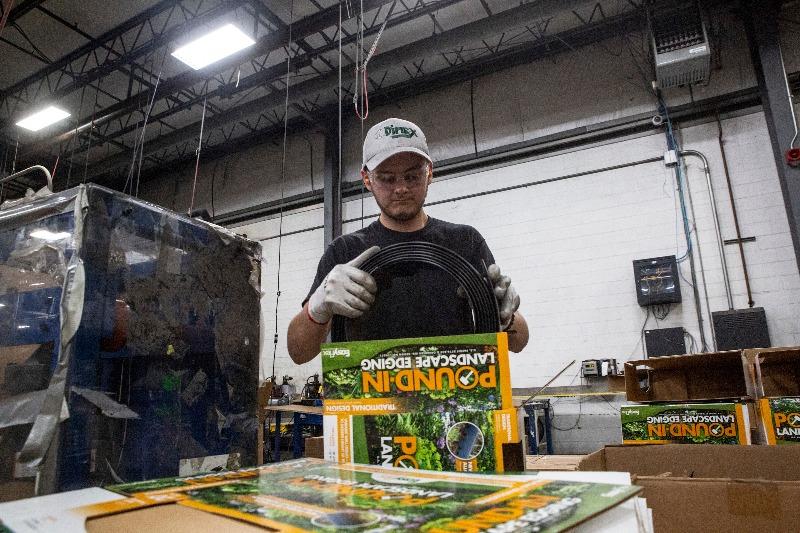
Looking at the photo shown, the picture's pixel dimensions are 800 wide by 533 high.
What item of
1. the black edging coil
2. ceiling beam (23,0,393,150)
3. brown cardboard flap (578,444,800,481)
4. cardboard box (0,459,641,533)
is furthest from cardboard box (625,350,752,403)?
ceiling beam (23,0,393,150)

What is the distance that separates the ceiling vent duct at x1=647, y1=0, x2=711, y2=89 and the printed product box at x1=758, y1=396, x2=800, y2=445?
3841mm

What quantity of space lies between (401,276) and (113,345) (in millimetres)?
692

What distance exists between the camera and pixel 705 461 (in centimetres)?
125

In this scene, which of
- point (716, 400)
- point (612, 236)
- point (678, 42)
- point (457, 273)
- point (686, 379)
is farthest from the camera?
point (612, 236)

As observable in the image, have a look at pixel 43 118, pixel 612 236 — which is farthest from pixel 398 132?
pixel 43 118

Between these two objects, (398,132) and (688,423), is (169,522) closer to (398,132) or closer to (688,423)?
(398,132)

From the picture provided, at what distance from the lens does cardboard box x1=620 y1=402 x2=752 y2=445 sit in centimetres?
186

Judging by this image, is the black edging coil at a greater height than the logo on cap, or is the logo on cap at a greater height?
the logo on cap

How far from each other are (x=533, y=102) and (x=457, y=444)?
600 centimetres

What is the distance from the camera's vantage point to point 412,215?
1580 millimetres

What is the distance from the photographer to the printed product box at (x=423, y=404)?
2.22 feet

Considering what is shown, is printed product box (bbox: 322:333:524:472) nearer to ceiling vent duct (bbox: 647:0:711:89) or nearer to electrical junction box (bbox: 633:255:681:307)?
electrical junction box (bbox: 633:255:681:307)

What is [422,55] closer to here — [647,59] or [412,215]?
[647,59]

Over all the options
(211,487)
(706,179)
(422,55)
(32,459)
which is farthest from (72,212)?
(706,179)
